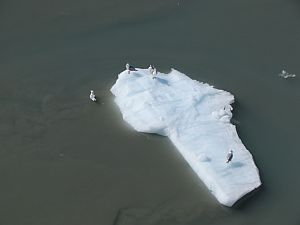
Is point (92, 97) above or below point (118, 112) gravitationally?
above

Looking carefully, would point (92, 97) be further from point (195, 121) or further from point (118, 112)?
point (195, 121)

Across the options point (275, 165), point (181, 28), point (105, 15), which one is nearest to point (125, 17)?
point (105, 15)

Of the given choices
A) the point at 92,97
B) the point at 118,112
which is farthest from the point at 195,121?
the point at 92,97

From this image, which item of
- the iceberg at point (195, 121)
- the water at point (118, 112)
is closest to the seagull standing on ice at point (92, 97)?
the water at point (118, 112)

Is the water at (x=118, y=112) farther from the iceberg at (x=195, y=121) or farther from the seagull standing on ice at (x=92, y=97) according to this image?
the iceberg at (x=195, y=121)

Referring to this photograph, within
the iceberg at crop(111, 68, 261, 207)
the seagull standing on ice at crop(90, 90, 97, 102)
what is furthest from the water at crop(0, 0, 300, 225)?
the iceberg at crop(111, 68, 261, 207)
